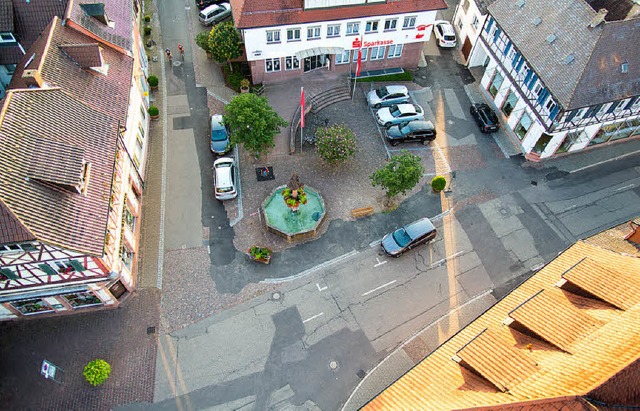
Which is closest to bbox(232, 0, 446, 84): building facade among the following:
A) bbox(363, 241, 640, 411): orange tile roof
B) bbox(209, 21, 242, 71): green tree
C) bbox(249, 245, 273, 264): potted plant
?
bbox(209, 21, 242, 71): green tree

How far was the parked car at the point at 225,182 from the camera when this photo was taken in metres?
35.0

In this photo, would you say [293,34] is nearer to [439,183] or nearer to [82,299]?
[439,183]

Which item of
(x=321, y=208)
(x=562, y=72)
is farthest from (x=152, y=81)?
(x=562, y=72)

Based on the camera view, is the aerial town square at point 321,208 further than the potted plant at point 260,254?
No

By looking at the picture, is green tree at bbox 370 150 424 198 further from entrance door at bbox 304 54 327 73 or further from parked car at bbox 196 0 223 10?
parked car at bbox 196 0 223 10

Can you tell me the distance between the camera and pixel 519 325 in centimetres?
2261

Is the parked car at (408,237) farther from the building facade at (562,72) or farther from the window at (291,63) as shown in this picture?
the window at (291,63)

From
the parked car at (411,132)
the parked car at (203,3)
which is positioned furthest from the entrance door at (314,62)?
the parked car at (203,3)

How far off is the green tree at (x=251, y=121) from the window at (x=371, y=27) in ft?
44.6

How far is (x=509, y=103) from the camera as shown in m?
42.5

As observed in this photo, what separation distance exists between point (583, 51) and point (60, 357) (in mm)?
43337

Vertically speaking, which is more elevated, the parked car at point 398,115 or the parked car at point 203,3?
the parked car at point 203,3

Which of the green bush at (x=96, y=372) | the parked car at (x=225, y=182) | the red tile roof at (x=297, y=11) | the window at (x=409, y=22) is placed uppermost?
the red tile roof at (x=297, y=11)

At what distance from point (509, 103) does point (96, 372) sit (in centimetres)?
4049
